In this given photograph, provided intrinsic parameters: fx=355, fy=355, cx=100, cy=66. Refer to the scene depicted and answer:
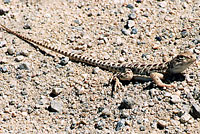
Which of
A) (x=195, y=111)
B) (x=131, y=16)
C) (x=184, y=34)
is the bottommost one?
(x=195, y=111)

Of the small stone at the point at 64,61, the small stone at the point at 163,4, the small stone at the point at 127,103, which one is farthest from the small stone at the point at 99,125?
the small stone at the point at 163,4

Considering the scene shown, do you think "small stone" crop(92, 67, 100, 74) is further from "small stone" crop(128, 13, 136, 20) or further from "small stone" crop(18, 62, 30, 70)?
"small stone" crop(128, 13, 136, 20)

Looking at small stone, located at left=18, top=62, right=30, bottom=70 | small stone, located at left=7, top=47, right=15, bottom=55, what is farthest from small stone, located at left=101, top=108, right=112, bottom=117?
small stone, located at left=7, top=47, right=15, bottom=55

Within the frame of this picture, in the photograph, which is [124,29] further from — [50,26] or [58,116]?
[58,116]

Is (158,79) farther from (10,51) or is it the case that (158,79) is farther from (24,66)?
(10,51)

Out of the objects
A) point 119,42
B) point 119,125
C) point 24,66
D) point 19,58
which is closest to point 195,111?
point 119,125

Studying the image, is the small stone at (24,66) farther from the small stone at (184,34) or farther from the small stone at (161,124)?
the small stone at (184,34)
